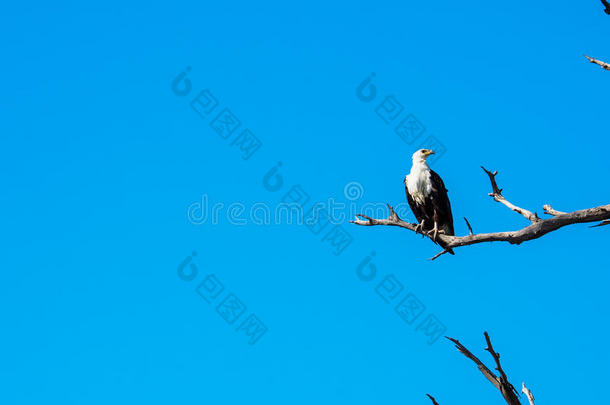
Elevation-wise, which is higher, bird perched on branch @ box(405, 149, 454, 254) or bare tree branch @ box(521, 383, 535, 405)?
bird perched on branch @ box(405, 149, 454, 254)

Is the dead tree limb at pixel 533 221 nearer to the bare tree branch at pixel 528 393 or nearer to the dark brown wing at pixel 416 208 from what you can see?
the bare tree branch at pixel 528 393

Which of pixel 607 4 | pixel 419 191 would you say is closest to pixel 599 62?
pixel 607 4

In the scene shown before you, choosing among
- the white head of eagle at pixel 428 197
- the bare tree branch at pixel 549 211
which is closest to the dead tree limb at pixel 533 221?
the bare tree branch at pixel 549 211

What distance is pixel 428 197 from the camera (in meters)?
9.73

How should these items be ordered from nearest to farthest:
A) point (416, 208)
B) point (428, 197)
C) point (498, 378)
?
1. point (498, 378)
2. point (428, 197)
3. point (416, 208)

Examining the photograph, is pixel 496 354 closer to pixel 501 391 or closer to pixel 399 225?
pixel 501 391

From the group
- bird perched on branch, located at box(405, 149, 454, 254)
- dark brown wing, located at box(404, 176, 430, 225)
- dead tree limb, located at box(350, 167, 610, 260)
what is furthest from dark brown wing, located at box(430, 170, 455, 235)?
dead tree limb, located at box(350, 167, 610, 260)

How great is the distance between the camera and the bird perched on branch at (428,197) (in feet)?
31.8

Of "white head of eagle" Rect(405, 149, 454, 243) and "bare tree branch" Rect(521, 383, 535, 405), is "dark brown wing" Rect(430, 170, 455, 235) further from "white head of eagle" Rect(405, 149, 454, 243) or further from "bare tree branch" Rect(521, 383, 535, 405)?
"bare tree branch" Rect(521, 383, 535, 405)

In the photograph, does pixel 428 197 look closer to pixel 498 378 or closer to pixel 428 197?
pixel 428 197

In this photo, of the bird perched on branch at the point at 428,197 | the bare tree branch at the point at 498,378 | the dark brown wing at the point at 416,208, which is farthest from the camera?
the dark brown wing at the point at 416,208

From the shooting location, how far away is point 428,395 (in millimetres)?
4977

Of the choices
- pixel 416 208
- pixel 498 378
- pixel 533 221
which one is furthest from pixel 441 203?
pixel 498 378

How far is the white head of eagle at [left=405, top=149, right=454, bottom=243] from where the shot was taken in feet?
31.8
